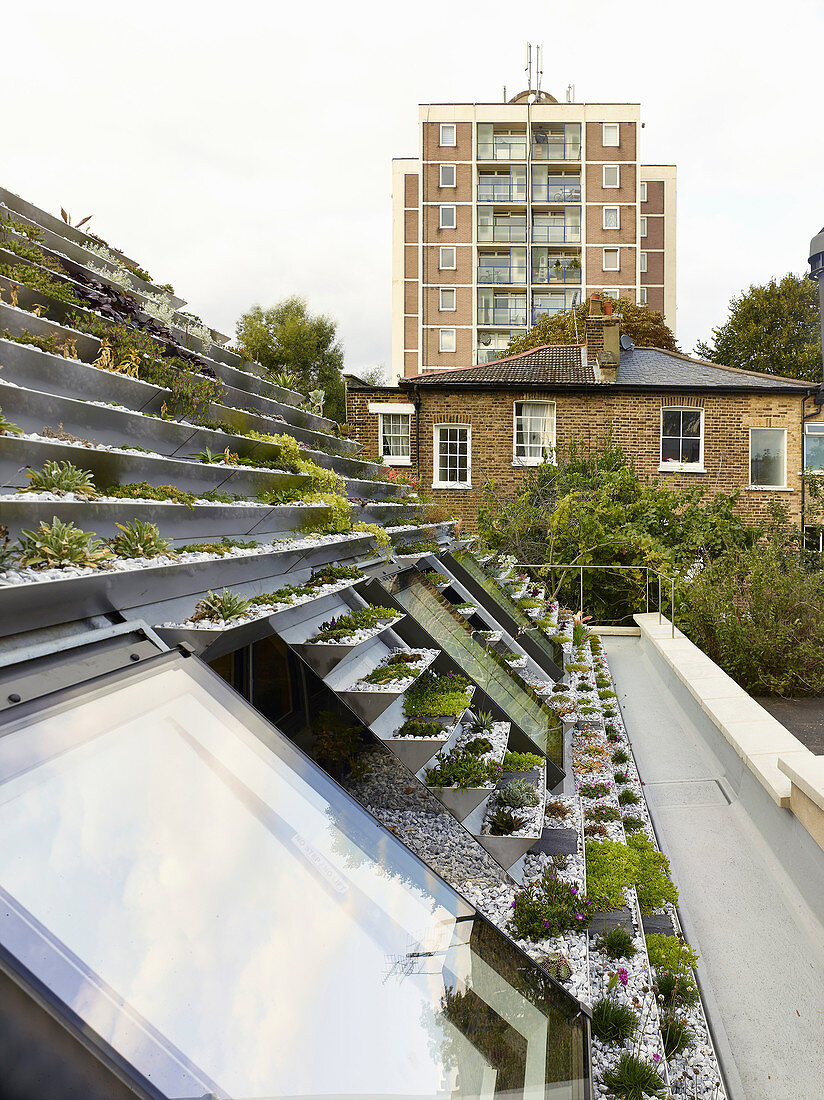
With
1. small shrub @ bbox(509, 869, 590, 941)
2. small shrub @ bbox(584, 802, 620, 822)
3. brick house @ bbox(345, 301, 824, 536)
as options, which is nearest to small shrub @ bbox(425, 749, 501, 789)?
small shrub @ bbox(509, 869, 590, 941)

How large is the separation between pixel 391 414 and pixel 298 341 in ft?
59.3

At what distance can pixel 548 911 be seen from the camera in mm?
2805

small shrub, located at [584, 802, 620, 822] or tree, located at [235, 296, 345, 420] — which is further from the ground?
tree, located at [235, 296, 345, 420]

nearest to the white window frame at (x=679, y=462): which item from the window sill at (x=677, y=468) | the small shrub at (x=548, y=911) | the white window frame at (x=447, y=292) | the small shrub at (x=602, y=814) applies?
the window sill at (x=677, y=468)

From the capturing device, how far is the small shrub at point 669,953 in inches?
122

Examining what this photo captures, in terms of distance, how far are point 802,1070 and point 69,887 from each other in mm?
3199

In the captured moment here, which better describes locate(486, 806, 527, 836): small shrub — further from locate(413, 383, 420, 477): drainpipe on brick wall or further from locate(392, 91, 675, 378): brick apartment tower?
locate(392, 91, 675, 378): brick apartment tower

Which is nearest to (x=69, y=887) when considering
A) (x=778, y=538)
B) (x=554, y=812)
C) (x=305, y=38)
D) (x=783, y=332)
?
(x=554, y=812)

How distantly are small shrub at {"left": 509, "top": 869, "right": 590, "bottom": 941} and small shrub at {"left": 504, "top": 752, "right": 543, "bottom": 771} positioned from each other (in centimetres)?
81

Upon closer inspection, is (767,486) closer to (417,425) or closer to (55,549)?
(417,425)

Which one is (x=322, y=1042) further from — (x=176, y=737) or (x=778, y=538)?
(x=778, y=538)

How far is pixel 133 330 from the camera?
4.27m

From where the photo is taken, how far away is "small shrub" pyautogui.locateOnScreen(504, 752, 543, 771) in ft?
12.5

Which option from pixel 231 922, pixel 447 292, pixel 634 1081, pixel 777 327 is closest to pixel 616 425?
pixel 634 1081
